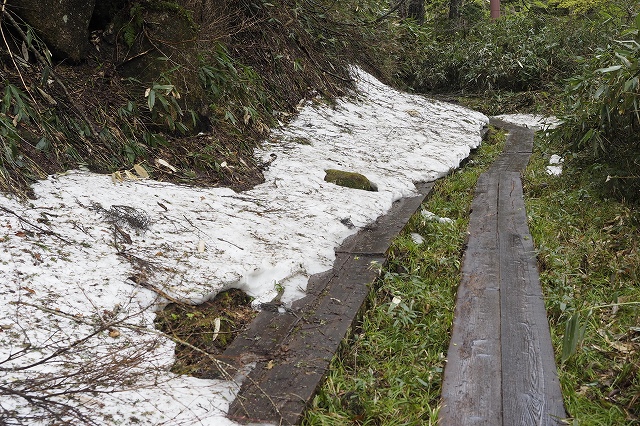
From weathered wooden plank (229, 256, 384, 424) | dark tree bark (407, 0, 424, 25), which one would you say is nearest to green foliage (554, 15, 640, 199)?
weathered wooden plank (229, 256, 384, 424)

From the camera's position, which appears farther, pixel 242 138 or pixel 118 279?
pixel 242 138

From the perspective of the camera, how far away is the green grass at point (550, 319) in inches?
93.3

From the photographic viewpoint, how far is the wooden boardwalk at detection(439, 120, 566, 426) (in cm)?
227

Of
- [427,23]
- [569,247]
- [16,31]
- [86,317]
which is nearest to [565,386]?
[569,247]

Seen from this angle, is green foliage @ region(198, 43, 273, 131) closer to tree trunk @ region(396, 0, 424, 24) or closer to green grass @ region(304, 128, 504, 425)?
green grass @ region(304, 128, 504, 425)

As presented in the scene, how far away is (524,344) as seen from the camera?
272 cm

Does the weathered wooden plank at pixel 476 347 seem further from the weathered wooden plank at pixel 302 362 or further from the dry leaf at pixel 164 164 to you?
the dry leaf at pixel 164 164

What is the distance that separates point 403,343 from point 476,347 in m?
0.40

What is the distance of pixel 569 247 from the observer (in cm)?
396

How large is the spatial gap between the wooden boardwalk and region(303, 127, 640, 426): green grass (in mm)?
84

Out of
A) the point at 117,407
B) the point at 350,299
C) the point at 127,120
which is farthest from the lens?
the point at 127,120

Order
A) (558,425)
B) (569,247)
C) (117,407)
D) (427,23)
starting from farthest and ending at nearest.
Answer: (427,23), (569,247), (558,425), (117,407)

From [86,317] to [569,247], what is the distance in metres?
3.26

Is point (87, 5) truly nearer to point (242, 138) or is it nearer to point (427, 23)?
point (242, 138)
